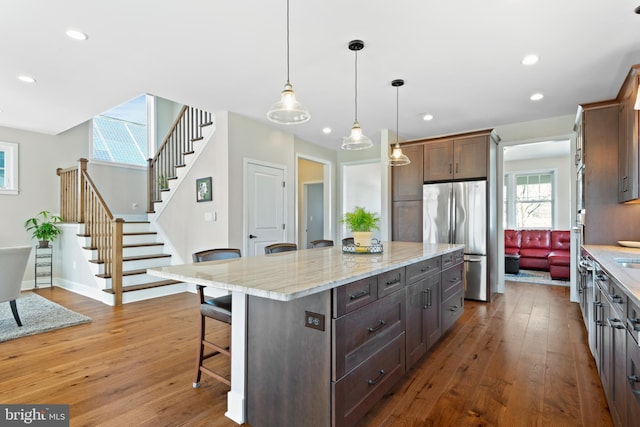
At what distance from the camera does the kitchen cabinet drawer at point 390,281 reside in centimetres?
188

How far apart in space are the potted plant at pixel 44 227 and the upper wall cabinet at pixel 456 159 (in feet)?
19.7

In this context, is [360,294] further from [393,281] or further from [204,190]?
[204,190]

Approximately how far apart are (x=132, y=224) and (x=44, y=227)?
1.27 meters

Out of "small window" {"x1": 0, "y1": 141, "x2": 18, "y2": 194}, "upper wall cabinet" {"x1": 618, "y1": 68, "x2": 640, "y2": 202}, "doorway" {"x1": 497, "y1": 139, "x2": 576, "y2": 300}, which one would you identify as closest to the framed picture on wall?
"small window" {"x1": 0, "y1": 141, "x2": 18, "y2": 194}

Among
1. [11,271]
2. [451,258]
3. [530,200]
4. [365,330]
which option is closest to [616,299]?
[365,330]

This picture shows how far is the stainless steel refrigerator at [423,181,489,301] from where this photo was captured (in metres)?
4.44

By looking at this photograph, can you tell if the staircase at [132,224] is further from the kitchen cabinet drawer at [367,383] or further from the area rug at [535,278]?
the area rug at [535,278]

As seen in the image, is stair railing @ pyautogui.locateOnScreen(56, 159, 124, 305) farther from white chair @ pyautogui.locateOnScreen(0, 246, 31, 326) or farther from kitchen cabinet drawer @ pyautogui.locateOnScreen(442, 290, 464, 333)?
kitchen cabinet drawer @ pyautogui.locateOnScreen(442, 290, 464, 333)

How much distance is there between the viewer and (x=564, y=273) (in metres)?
5.70

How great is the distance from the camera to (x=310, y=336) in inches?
60.0

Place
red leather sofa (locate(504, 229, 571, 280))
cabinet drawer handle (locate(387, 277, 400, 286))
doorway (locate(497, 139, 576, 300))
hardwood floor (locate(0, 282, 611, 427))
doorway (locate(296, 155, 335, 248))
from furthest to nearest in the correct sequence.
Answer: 1. doorway (locate(296, 155, 335, 248))
2. doorway (locate(497, 139, 576, 300))
3. red leather sofa (locate(504, 229, 571, 280))
4. cabinet drawer handle (locate(387, 277, 400, 286))
5. hardwood floor (locate(0, 282, 611, 427))

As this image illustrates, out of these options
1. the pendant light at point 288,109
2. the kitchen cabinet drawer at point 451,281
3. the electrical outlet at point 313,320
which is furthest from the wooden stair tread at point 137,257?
the kitchen cabinet drawer at point 451,281

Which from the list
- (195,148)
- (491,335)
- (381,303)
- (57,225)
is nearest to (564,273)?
(491,335)

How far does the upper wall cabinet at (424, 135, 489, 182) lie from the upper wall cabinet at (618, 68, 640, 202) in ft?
4.96
